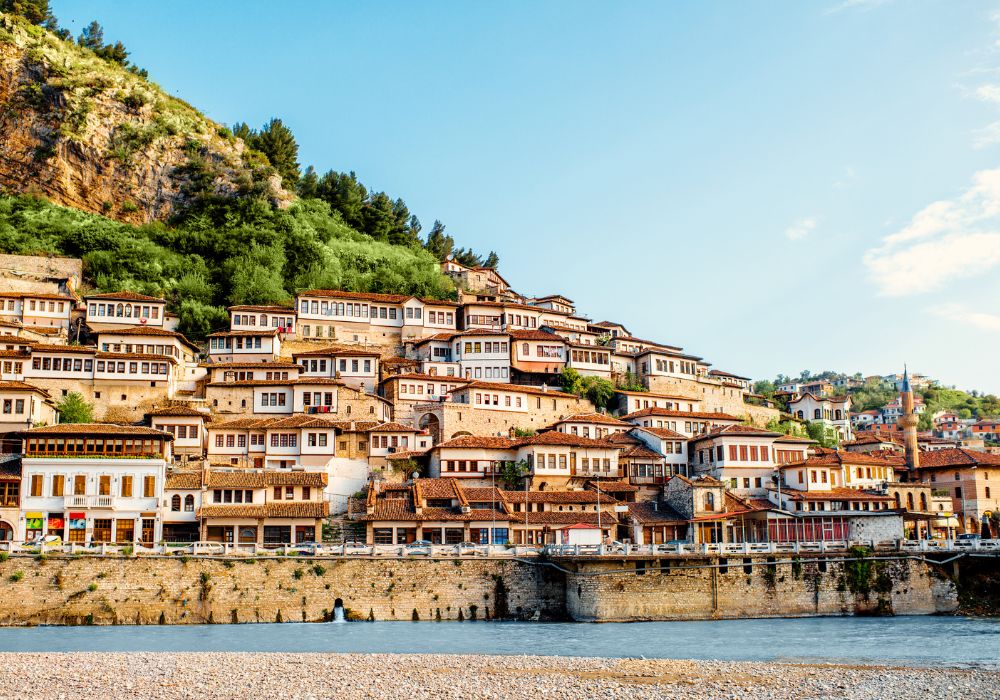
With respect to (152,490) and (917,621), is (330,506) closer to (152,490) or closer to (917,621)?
(152,490)

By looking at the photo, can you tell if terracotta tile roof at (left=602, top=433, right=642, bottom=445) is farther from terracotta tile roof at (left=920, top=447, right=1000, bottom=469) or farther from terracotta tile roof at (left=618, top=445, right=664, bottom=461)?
terracotta tile roof at (left=920, top=447, right=1000, bottom=469)

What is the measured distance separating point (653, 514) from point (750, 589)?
1033 centimetres

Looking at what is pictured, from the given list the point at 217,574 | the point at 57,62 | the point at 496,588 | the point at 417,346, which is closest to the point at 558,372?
the point at 417,346

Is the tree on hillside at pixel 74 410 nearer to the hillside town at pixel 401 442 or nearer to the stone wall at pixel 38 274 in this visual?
the hillside town at pixel 401 442

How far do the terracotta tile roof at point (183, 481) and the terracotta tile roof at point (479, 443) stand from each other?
607 inches

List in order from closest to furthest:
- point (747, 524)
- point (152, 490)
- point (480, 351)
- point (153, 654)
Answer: point (153, 654) < point (152, 490) < point (747, 524) < point (480, 351)

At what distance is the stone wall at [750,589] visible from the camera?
156 ft

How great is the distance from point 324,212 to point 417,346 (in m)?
33.5

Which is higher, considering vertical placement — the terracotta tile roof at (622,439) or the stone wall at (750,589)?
the terracotta tile roof at (622,439)

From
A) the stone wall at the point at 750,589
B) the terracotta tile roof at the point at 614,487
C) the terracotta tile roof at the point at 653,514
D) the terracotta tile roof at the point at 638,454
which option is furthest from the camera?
the terracotta tile roof at the point at 638,454

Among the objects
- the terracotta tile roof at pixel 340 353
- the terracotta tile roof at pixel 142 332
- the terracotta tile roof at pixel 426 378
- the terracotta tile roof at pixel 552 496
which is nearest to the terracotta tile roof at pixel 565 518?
the terracotta tile roof at pixel 552 496

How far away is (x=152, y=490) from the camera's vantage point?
52500 mm

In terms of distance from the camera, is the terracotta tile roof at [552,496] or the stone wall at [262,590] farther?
the terracotta tile roof at [552,496]

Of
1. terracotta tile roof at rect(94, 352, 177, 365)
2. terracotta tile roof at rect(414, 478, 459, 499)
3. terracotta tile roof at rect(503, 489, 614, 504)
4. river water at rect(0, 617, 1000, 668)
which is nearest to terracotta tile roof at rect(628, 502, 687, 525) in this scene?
terracotta tile roof at rect(503, 489, 614, 504)
